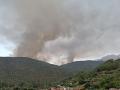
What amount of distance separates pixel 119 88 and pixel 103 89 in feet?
9.56

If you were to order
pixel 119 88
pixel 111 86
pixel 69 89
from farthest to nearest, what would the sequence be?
1. pixel 69 89
2. pixel 111 86
3. pixel 119 88

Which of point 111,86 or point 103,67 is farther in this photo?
point 103,67

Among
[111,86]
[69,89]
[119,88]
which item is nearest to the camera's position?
[119,88]

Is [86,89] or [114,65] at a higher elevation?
[114,65]

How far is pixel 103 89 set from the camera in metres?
57.2

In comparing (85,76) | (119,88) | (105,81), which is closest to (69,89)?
(105,81)

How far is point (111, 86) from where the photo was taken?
60.8 m

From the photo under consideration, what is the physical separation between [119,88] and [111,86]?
177 inches

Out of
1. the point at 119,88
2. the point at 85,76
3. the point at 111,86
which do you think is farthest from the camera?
the point at 85,76

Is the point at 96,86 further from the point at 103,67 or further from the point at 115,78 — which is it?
the point at 103,67

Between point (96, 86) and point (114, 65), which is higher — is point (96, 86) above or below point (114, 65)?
below

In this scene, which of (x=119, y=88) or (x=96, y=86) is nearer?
(x=119, y=88)

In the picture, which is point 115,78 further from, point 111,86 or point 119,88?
point 119,88

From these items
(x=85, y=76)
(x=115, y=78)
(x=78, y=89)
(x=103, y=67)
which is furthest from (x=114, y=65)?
(x=78, y=89)
